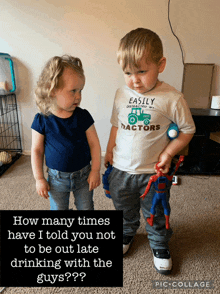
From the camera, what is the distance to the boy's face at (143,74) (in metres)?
0.74

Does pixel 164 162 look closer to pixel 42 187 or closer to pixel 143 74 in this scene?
pixel 143 74

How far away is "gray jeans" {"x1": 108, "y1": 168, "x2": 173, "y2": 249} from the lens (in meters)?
0.88

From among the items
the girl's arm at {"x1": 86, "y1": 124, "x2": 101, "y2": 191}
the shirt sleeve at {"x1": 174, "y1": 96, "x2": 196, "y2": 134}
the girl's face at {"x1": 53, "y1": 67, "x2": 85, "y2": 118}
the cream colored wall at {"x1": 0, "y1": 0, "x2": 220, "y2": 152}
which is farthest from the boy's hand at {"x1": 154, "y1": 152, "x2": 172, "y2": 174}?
the cream colored wall at {"x1": 0, "y1": 0, "x2": 220, "y2": 152}

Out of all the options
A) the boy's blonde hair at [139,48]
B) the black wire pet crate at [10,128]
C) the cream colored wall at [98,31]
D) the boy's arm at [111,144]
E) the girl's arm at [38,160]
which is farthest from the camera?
the black wire pet crate at [10,128]

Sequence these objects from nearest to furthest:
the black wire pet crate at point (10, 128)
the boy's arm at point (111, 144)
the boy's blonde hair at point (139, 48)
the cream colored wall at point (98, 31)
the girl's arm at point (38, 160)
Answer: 1. the boy's blonde hair at point (139, 48)
2. the girl's arm at point (38, 160)
3. the boy's arm at point (111, 144)
4. the cream colored wall at point (98, 31)
5. the black wire pet crate at point (10, 128)

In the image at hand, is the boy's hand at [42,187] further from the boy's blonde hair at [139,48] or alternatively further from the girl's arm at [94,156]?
the boy's blonde hair at [139,48]

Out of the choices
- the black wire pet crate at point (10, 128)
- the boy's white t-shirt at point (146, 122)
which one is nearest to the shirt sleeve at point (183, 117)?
the boy's white t-shirt at point (146, 122)

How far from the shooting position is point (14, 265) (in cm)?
92

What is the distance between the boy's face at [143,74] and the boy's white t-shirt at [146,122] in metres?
0.06

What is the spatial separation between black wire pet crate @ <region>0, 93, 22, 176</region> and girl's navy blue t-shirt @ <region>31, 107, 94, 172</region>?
1.33 meters

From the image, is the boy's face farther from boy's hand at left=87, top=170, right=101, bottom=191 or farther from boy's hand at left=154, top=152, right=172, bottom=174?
boy's hand at left=87, top=170, right=101, bottom=191

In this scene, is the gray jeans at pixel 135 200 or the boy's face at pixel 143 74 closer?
the boy's face at pixel 143 74

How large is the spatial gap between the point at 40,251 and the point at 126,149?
521mm
